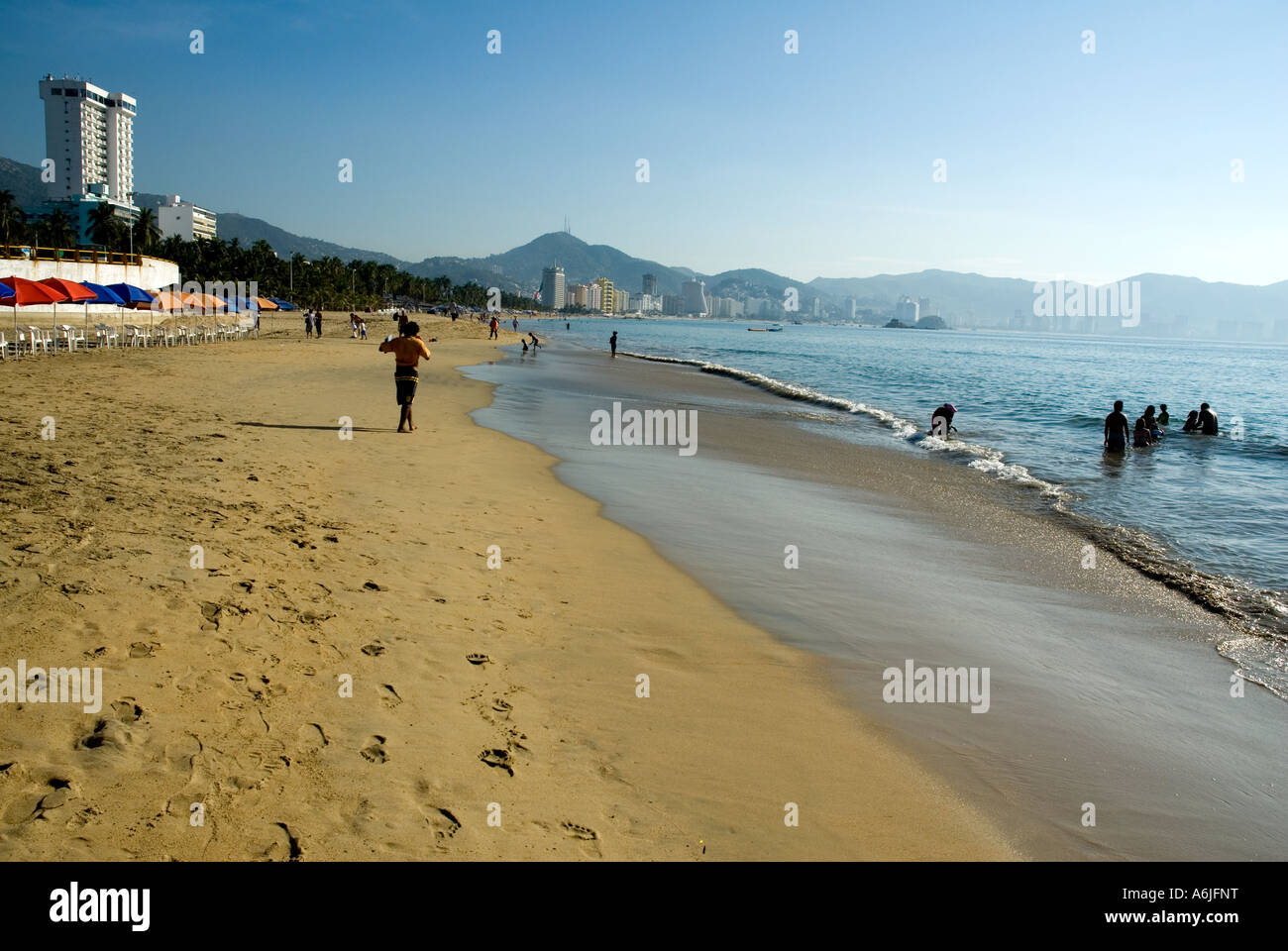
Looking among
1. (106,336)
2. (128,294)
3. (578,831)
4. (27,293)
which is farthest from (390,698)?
(128,294)

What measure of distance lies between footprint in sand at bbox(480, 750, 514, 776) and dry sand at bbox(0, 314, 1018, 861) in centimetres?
2

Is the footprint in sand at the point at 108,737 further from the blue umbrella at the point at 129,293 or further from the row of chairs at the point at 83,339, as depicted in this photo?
the blue umbrella at the point at 129,293

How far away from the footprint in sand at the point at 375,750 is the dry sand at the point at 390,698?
0.02 meters

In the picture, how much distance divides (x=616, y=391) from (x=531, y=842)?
86.6ft

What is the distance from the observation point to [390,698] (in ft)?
15.5

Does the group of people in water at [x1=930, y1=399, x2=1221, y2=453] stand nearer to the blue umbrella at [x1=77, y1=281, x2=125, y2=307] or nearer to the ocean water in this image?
the ocean water

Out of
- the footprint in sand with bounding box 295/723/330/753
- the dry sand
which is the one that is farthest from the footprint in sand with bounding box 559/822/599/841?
the footprint in sand with bounding box 295/723/330/753

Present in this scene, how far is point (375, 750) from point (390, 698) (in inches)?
23.6

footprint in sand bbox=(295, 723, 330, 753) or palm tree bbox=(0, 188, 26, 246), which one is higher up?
palm tree bbox=(0, 188, 26, 246)

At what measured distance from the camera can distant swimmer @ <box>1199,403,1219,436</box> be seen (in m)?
23.8

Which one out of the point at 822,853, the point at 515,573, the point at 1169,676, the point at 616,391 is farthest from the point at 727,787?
the point at 616,391

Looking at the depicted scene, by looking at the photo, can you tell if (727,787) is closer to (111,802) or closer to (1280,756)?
(111,802)

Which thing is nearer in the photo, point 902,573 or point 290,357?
point 902,573
